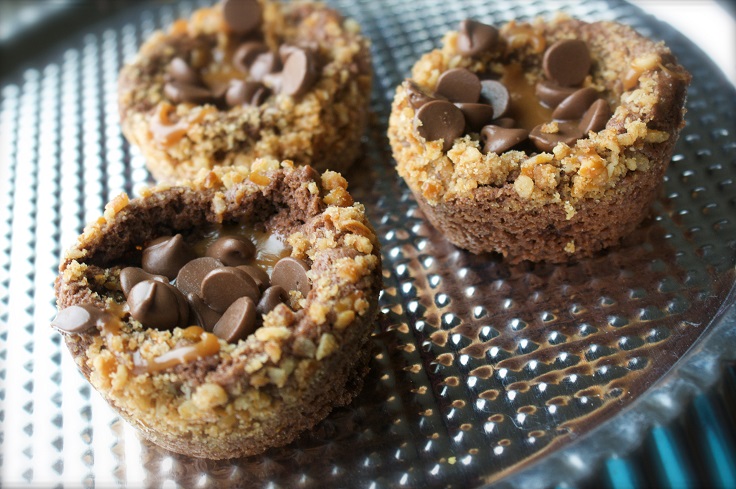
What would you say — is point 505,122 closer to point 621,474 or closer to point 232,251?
point 232,251

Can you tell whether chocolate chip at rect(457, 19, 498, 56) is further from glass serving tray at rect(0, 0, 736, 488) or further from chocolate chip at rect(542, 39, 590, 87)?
glass serving tray at rect(0, 0, 736, 488)

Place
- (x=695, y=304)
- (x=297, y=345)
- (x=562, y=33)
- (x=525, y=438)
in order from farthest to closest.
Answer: (x=562, y=33) → (x=695, y=304) → (x=525, y=438) → (x=297, y=345)

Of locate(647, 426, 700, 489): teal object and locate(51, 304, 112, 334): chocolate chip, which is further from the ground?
locate(51, 304, 112, 334): chocolate chip

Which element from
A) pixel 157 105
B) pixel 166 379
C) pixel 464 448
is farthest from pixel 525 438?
pixel 157 105

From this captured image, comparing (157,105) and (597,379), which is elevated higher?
(157,105)

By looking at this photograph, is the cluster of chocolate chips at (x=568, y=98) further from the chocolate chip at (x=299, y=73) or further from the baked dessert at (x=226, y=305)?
the chocolate chip at (x=299, y=73)

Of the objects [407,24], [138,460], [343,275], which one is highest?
[343,275]

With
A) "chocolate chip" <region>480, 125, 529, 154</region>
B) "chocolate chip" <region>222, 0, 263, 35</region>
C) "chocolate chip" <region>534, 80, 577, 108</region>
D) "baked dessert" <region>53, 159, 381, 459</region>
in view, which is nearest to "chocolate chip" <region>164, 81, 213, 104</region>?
"chocolate chip" <region>222, 0, 263, 35</region>

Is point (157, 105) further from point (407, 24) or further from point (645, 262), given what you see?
point (645, 262)
